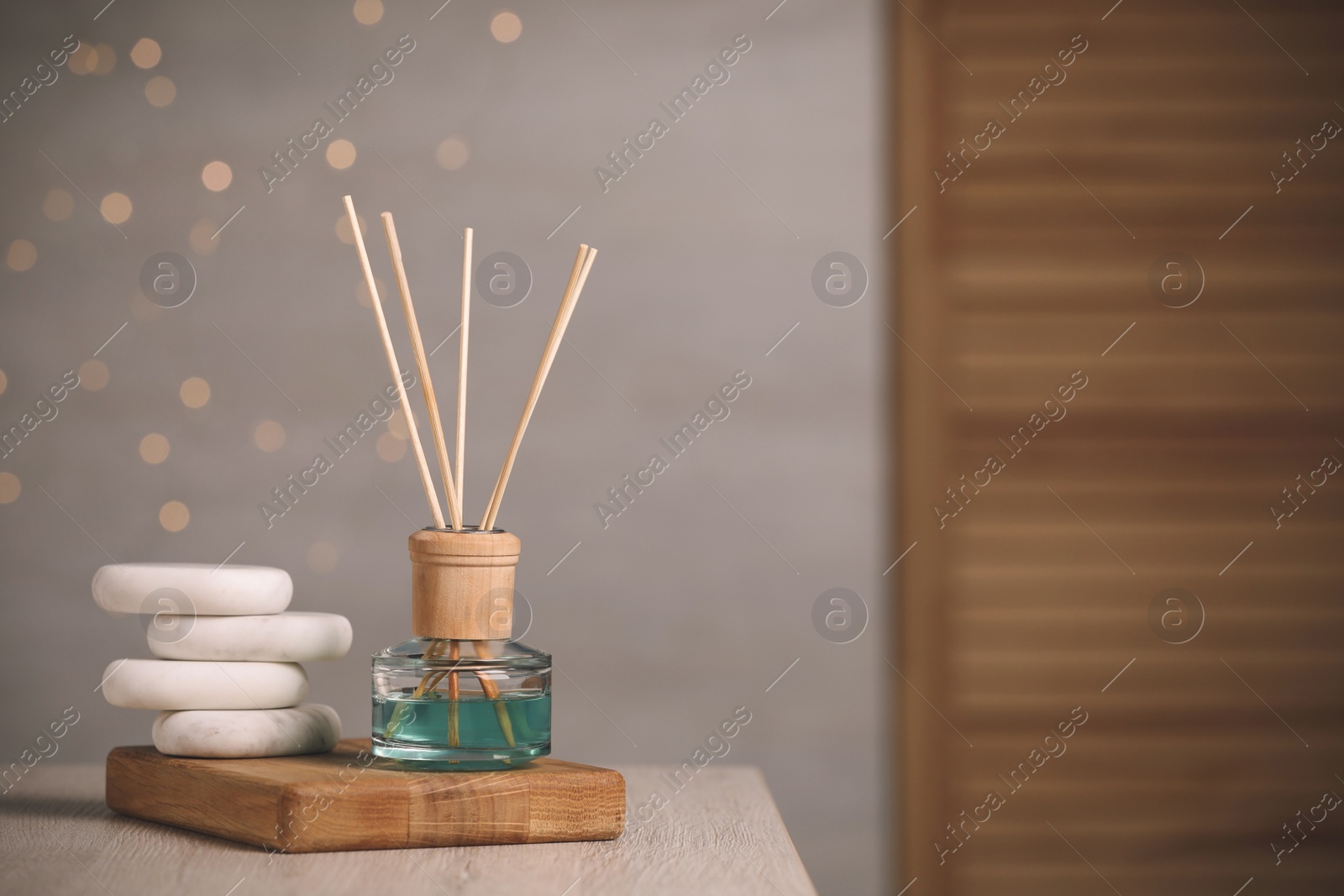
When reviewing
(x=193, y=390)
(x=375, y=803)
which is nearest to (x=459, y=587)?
(x=375, y=803)

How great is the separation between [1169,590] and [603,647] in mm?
742

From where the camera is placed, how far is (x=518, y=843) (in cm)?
86

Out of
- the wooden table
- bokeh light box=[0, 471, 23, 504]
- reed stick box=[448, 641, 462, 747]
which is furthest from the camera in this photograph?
bokeh light box=[0, 471, 23, 504]

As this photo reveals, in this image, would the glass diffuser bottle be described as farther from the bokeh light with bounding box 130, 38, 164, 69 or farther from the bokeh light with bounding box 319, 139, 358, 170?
the bokeh light with bounding box 130, 38, 164, 69

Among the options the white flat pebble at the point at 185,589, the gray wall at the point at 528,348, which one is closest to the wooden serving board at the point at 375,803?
the white flat pebble at the point at 185,589

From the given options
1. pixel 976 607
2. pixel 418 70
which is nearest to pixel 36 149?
pixel 418 70

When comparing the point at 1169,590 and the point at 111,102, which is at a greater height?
the point at 111,102

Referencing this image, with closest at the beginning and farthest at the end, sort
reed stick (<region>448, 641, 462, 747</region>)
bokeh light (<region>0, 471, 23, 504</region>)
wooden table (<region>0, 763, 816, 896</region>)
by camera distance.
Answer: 1. wooden table (<region>0, 763, 816, 896</region>)
2. reed stick (<region>448, 641, 462, 747</region>)
3. bokeh light (<region>0, 471, 23, 504</region>)

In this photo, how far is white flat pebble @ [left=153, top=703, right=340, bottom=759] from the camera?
92 cm

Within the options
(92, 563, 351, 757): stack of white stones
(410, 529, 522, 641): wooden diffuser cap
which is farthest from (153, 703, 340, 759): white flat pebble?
(410, 529, 522, 641): wooden diffuser cap

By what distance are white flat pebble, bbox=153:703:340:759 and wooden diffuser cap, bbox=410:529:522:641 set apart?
0.15 metres

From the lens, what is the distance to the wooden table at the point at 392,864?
0.75 meters

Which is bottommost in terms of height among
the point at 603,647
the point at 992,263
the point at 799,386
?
the point at 603,647

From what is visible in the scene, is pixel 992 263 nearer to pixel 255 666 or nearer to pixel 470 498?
pixel 470 498
